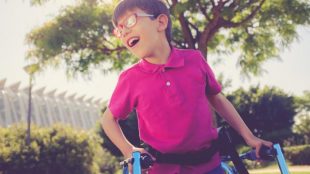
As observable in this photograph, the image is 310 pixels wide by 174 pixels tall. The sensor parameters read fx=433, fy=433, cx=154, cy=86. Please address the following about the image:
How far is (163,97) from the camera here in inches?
71.1

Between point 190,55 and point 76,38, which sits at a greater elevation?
point 76,38

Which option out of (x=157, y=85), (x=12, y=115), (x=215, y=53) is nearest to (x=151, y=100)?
(x=157, y=85)

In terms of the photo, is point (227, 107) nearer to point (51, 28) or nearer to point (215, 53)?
point (51, 28)

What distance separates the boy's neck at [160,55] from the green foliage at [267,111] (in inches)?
867

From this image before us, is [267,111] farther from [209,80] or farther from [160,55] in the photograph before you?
[160,55]

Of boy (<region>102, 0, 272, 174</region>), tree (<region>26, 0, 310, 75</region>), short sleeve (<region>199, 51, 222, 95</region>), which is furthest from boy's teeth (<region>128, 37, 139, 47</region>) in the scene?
tree (<region>26, 0, 310, 75</region>)

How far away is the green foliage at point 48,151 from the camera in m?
14.9

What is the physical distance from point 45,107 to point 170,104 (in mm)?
69598

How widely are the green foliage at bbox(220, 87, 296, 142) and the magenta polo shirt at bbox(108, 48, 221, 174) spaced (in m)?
22.1

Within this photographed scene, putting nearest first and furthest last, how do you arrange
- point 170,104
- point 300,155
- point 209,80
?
point 170,104, point 209,80, point 300,155

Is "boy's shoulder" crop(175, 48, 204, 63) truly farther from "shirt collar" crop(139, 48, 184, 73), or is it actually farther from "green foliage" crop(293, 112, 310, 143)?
"green foliage" crop(293, 112, 310, 143)

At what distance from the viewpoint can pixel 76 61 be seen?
11555 mm

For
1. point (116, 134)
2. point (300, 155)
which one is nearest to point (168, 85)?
point (116, 134)

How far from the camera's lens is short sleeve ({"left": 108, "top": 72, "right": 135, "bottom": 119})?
1.89 m
